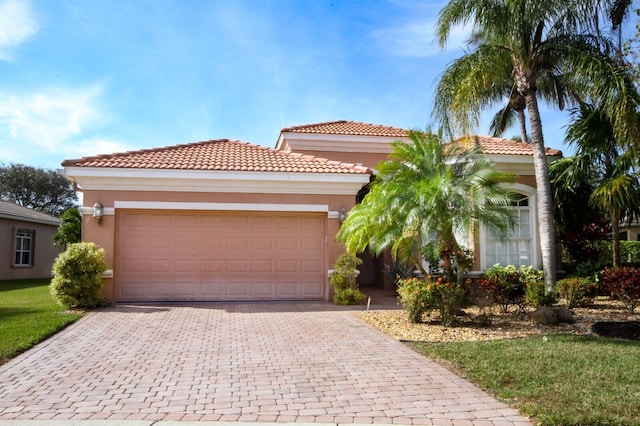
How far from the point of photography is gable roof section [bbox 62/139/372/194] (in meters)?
11.9

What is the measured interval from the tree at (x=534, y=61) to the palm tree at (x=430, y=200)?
2.29 m

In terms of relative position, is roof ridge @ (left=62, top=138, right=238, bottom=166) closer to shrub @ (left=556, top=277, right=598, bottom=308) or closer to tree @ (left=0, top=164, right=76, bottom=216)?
shrub @ (left=556, top=277, right=598, bottom=308)

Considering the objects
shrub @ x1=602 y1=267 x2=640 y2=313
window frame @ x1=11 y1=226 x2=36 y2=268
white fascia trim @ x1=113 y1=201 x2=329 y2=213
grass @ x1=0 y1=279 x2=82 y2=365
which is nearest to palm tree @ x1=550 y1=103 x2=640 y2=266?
A: shrub @ x1=602 y1=267 x2=640 y2=313

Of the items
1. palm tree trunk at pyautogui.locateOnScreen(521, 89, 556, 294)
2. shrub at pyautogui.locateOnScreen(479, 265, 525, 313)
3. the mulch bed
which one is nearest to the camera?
the mulch bed

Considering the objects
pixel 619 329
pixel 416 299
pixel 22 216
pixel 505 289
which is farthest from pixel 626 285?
pixel 22 216

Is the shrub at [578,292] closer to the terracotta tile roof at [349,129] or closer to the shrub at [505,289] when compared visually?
the shrub at [505,289]

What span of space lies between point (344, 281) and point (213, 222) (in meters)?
3.75

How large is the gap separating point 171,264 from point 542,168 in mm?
9641

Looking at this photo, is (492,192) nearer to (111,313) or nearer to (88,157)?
(111,313)

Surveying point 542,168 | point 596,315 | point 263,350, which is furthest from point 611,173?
point 263,350

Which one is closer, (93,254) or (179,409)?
(179,409)

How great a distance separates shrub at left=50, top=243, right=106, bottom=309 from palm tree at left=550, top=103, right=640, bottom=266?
40.6ft

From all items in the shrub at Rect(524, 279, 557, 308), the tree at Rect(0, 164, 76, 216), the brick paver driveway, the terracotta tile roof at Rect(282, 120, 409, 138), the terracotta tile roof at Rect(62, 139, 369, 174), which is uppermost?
the tree at Rect(0, 164, 76, 216)

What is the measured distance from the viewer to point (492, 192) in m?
9.21
